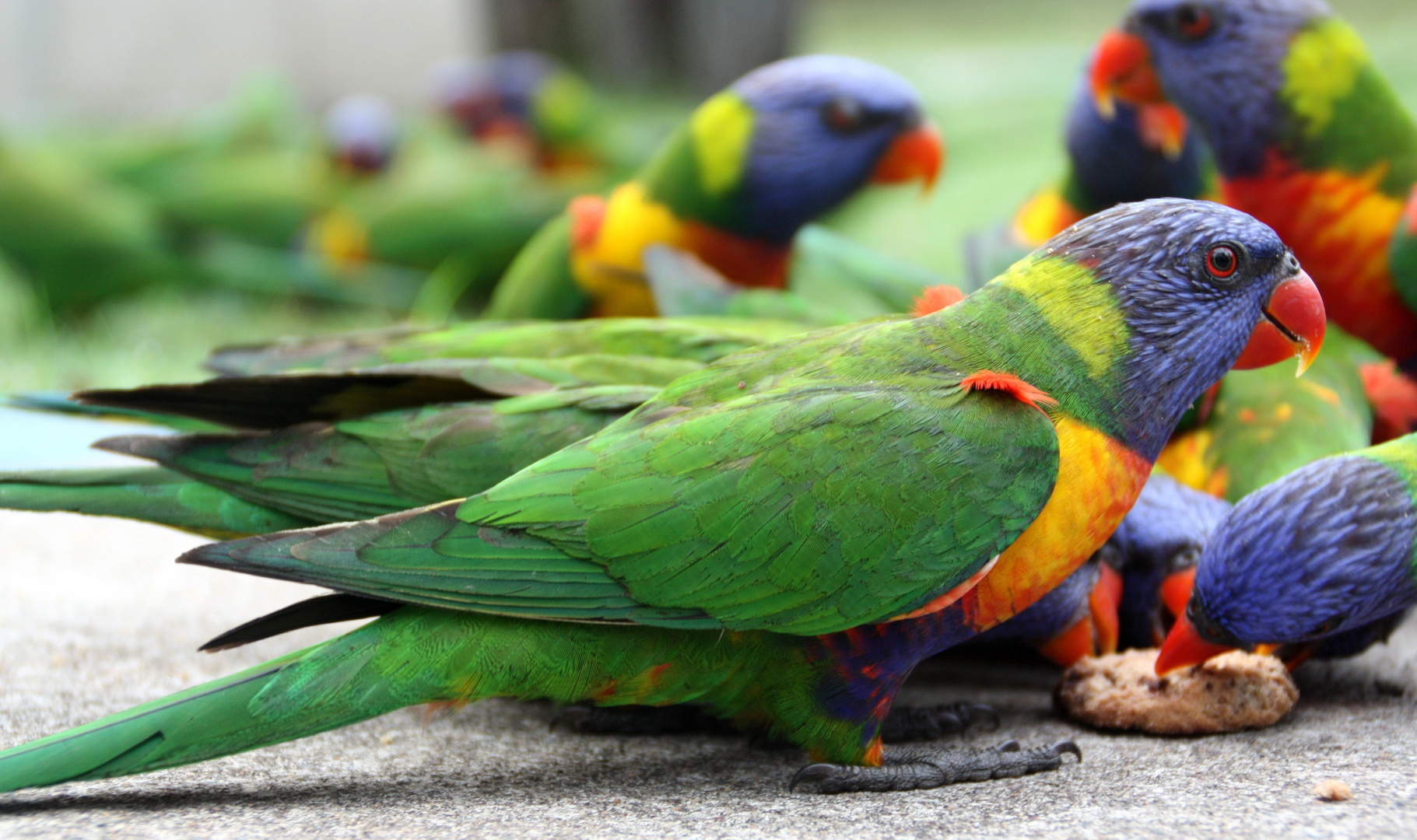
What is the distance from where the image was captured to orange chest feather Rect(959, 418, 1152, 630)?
63.2 inches

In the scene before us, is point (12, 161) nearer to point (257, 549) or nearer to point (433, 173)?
point (433, 173)

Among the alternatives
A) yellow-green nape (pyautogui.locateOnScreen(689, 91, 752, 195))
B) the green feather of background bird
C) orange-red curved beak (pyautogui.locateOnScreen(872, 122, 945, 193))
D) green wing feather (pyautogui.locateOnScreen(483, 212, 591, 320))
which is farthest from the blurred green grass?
the green feather of background bird

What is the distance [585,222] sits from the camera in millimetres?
3504

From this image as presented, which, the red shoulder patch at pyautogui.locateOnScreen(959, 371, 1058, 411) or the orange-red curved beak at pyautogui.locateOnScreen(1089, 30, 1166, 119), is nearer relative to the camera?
the red shoulder patch at pyautogui.locateOnScreen(959, 371, 1058, 411)

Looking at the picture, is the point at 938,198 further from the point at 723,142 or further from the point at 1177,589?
the point at 1177,589

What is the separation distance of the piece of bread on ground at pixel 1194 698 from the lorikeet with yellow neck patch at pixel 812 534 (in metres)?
0.24

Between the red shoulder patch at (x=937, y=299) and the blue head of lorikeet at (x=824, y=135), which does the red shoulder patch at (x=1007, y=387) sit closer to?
the red shoulder patch at (x=937, y=299)

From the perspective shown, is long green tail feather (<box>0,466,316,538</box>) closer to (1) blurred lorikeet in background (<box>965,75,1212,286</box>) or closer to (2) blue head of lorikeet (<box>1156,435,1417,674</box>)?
(2) blue head of lorikeet (<box>1156,435,1417,674</box>)

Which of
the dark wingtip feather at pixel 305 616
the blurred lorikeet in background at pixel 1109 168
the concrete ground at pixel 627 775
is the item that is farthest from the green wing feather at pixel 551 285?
the dark wingtip feather at pixel 305 616

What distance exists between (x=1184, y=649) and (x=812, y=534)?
28.8 inches

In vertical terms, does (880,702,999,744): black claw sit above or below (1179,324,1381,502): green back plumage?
below

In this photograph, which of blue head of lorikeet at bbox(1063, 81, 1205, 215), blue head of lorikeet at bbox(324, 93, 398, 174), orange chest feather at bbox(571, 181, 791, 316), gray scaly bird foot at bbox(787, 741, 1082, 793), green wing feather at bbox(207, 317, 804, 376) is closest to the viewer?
gray scaly bird foot at bbox(787, 741, 1082, 793)

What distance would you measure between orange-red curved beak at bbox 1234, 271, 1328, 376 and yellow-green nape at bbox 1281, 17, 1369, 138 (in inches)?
41.9

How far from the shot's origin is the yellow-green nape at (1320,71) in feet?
8.36
